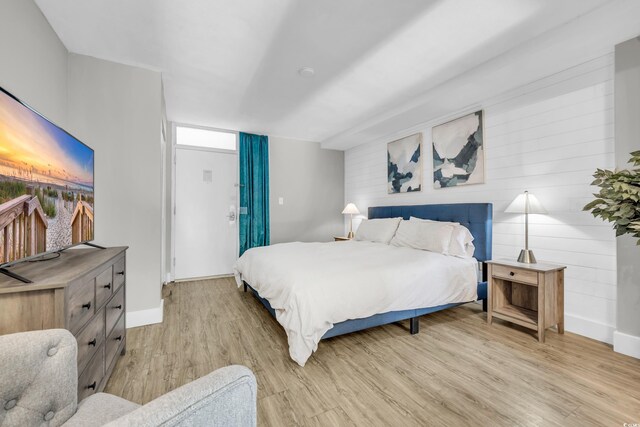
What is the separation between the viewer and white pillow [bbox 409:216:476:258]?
2.89m

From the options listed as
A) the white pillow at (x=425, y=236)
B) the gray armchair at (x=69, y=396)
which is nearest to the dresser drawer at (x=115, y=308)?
the gray armchair at (x=69, y=396)

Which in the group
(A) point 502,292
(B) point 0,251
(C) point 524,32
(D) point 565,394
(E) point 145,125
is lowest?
(D) point 565,394

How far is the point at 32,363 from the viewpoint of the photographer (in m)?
0.77

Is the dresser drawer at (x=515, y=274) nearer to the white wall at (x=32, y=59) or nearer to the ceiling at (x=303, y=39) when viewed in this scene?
the ceiling at (x=303, y=39)

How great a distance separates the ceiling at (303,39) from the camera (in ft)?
6.22

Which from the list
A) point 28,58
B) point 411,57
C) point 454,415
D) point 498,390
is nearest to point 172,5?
point 28,58

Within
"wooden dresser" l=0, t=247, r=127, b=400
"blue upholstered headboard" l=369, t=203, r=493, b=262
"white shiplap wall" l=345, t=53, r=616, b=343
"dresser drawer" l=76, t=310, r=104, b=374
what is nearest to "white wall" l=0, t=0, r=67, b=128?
"wooden dresser" l=0, t=247, r=127, b=400

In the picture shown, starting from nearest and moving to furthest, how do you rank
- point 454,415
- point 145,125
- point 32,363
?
point 32,363 → point 454,415 → point 145,125

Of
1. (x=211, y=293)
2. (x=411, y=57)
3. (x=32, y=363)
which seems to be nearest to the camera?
(x=32, y=363)

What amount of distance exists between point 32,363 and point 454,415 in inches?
73.3

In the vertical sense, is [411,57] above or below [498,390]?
above

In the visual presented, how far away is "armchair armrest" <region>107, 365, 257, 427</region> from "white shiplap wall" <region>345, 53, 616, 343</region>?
121 inches

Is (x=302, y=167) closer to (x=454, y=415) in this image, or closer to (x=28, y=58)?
(x=28, y=58)

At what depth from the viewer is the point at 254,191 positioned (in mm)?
4809
